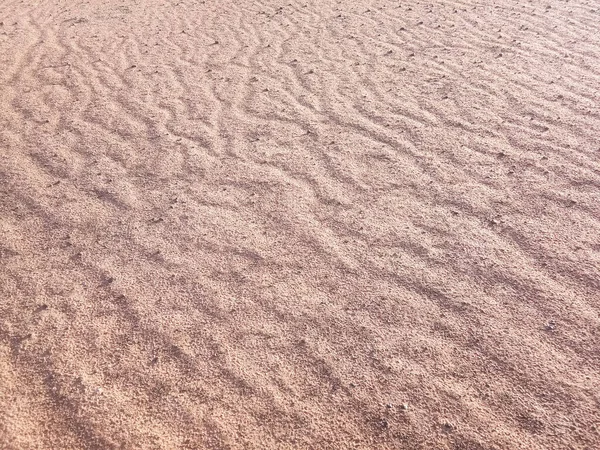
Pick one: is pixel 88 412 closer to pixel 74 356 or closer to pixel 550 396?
pixel 74 356

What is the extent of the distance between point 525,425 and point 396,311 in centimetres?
83

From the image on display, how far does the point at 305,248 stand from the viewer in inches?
133

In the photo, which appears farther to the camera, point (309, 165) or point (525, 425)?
point (309, 165)

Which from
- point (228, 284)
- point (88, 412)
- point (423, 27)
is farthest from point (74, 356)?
point (423, 27)

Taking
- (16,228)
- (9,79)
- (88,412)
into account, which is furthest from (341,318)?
(9,79)

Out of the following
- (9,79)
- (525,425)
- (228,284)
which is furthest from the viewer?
(9,79)

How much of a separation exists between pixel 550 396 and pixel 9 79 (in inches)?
220

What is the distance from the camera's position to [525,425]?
2.40 metres

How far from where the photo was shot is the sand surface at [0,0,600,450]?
2484mm

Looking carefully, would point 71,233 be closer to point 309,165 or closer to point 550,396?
point 309,165

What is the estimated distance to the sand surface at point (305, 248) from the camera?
2.48m

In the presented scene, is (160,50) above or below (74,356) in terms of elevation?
above

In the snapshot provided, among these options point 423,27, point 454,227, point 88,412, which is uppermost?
point 423,27

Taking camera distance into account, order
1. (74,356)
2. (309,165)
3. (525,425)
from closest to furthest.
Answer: (525,425) < (74,356) < (309,165)
